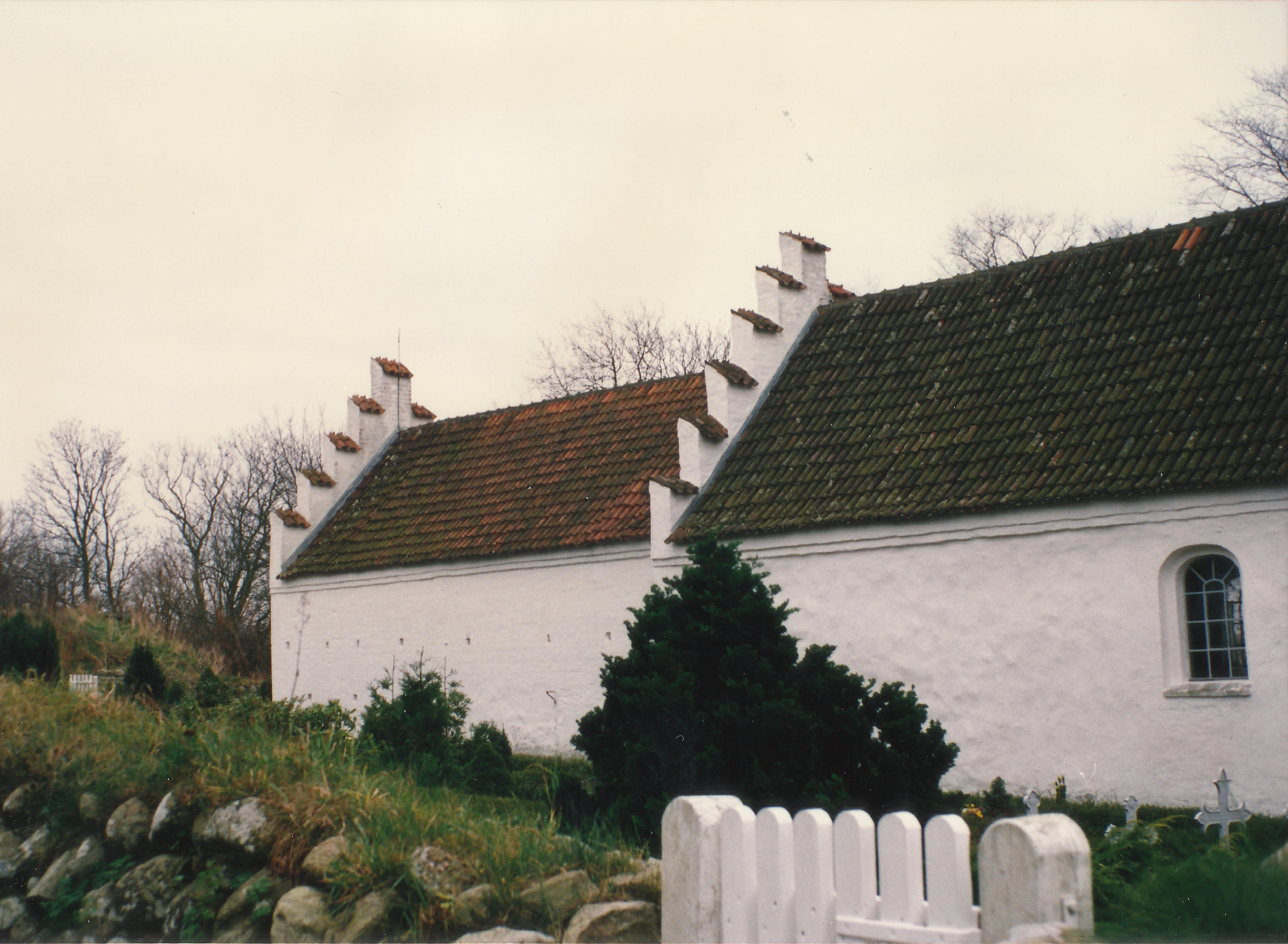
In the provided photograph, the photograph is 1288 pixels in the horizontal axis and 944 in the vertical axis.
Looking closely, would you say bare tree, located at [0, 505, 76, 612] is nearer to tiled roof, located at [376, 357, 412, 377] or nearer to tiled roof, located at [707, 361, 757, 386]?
tiled roof, located at [376, 357, 412, 377]

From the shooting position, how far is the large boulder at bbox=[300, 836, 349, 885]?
7.59m

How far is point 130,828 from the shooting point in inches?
368

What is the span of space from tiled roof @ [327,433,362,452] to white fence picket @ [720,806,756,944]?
19.4 m

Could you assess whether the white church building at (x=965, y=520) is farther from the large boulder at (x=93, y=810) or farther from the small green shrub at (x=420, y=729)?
the large boulder at (x=93, y=810)

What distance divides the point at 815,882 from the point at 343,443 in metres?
19.9

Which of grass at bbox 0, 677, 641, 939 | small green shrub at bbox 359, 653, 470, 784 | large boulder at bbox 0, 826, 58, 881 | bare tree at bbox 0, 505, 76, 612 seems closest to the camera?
grass at bbox 0, 677, 641, 939

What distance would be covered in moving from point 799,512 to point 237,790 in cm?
862

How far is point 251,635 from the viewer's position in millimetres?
32875

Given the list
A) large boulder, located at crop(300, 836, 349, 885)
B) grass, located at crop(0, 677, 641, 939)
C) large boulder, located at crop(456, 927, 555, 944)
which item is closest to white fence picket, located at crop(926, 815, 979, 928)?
large boulder, located at crop(456, 927, 555, 944)

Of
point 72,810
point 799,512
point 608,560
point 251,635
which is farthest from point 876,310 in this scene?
point 251,635

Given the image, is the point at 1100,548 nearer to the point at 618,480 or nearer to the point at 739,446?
the point at 739,446

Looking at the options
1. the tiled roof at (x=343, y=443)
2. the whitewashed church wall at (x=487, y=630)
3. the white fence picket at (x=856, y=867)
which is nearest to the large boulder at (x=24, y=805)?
the whitewashed church wall at (x=487, y=630)

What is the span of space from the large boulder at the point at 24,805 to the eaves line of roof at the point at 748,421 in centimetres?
850

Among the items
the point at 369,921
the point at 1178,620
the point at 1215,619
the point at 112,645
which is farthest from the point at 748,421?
the point at 112,645
